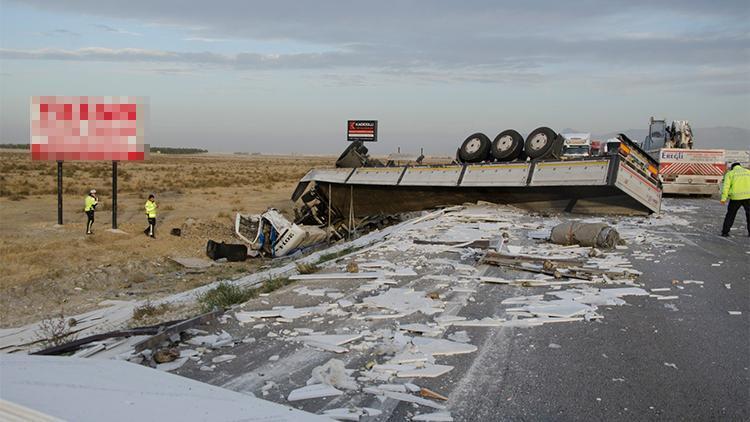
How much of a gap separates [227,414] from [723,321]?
16.0ft

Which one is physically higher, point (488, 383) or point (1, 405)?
point (1, 405)

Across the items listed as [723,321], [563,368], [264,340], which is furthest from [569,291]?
[264,340]

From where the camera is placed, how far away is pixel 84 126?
729 inches

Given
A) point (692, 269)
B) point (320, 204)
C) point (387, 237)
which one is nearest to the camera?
point (692, 269)

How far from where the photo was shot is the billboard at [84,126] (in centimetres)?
1850

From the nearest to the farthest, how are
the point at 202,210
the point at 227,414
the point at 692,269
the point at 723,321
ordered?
the point at 227,414
the point at 723,321
the point at 692,269
the point at 202,210

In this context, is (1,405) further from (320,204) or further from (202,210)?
(202,210)

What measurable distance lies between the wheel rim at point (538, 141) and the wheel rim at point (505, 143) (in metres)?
0.57

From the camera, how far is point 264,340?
16.8 ft

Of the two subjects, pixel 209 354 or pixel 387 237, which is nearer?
pixel 209 354

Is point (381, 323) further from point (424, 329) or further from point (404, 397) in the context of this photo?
point (404, 397)

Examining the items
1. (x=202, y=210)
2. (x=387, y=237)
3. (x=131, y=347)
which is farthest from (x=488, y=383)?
(x=202, y=210)

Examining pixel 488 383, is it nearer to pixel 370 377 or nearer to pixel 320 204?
pixel 370 377

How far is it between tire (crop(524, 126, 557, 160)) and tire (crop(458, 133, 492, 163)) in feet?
3.89
